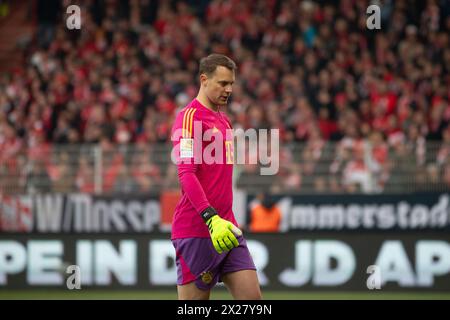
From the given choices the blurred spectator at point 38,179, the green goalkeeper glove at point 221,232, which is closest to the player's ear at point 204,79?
the green goalkeeper glove at point 221,232

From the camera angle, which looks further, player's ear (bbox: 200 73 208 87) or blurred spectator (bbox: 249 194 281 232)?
blurred spectator (bbox: 249 194 281 232)

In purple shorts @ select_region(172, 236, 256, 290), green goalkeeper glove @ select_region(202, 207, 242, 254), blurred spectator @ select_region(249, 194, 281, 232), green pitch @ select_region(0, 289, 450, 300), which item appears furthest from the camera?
blurred spectator @ select_region(249, 194, 281, 232)

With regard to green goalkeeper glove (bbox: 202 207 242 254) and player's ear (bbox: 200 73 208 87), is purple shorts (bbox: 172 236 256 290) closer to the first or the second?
green goalkeeper glove (bbox: 202 207 242 254)

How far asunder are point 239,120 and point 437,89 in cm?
364

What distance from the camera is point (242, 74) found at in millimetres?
20297

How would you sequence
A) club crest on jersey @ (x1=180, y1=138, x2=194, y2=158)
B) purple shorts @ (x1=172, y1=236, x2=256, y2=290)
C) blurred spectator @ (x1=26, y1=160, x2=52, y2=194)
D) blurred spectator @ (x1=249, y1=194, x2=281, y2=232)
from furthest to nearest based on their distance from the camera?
1. blurred spectator @ (x1=26, y1=160, x2=52, y2=194)
2. blurred spectator @ (x1=249, y1=194, x2=281, y2=232)
3. purple shorts @ (x1=172, y1=236, x2=256, y2=290)
4. club crest on jersey @ (x1=180, y1=138, x2=194, y2=158)

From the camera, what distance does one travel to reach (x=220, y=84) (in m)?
7.21

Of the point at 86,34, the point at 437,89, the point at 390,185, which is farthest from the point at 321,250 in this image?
the point at 86,34

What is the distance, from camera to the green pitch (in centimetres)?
1441

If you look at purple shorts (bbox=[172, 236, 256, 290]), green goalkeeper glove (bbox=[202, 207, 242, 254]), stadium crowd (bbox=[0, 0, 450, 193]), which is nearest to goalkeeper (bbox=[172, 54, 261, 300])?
purple shorts (bbox=[172, 236, 256, 290])

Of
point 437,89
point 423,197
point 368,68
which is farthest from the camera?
point 368,68

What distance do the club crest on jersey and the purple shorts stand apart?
0.64m

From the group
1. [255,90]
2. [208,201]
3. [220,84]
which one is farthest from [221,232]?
[255,90]
